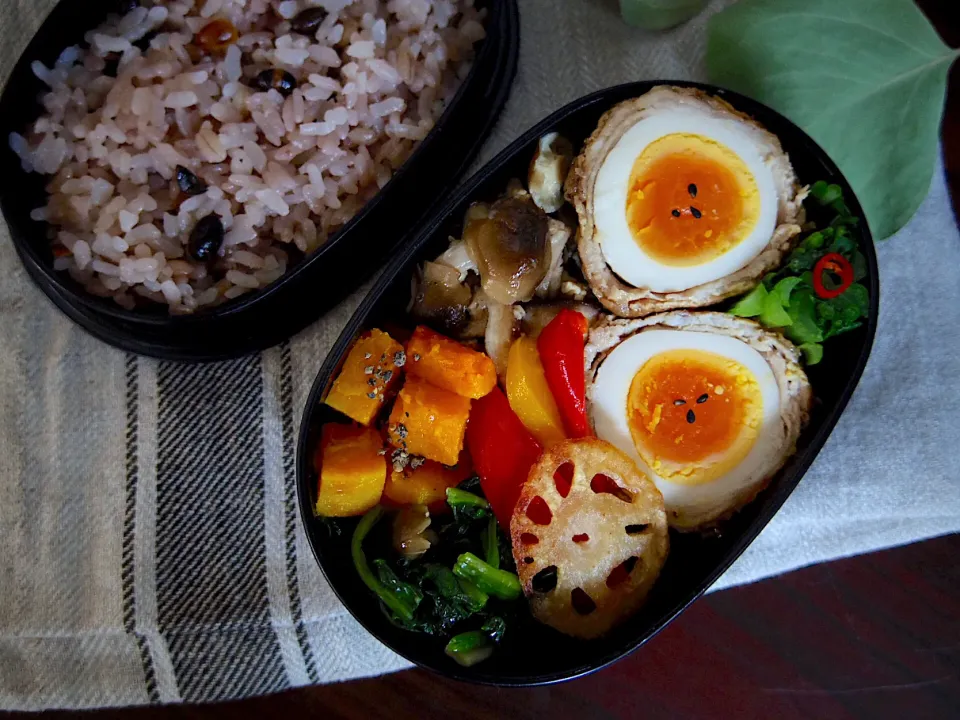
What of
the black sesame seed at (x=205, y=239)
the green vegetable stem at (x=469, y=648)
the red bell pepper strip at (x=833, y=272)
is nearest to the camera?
the green vegetable stem at (x=469, y=648)

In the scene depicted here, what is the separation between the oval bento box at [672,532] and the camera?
1641mm

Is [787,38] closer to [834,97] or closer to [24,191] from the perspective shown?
[834,97]

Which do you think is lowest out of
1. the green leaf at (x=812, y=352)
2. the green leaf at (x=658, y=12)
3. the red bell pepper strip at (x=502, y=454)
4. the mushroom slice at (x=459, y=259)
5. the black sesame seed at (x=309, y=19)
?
the red bell pepper strip at (x=502, y=454)

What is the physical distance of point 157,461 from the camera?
6.57 feet

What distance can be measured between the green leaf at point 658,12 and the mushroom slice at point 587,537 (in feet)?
3.69

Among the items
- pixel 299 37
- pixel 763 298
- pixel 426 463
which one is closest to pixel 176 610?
pixel 426 463

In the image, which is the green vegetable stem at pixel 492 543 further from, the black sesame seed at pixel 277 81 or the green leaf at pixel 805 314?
the black sesame seed at pixel 277 81

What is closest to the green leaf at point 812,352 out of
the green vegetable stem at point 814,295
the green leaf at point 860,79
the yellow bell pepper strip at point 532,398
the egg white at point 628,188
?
the green vegetable stem at point 814,295

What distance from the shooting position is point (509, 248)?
1735 mm

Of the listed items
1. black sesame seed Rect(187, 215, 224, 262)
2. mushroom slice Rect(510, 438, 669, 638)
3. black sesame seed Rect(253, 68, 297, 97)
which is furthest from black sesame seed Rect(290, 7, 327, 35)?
mushroom slice Rect(510, 438, 669, 638)

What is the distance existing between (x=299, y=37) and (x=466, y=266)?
2.39 ft

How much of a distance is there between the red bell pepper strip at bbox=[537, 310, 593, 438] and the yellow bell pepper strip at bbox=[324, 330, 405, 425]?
12.3 inches

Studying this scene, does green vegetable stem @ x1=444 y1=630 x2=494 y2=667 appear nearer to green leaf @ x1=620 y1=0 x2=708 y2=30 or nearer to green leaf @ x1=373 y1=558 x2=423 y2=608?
green leaf @ x1=373 y1=558 x2=423 y2=608

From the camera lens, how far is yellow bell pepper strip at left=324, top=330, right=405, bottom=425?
1693 millimetres
